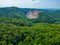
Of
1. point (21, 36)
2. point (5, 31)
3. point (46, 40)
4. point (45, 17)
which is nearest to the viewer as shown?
point (46, 40)

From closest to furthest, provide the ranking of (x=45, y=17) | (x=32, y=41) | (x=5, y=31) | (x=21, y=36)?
(x=32, y=41)
(x=21, y=36)
(x=5, y=31)
(x=45, y=17)

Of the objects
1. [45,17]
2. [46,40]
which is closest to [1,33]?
[46,40]

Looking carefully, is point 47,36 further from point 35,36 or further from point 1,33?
point 1,33

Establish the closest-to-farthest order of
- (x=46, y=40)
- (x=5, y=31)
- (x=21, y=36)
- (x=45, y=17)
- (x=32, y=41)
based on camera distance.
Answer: (x=46, y=40) < (x=32, y=41) < (x=21, y=36) < (x=5, y=31) < (x=45, y=17)

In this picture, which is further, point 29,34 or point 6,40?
point 29,34

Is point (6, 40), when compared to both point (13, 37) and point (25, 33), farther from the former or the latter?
point (25, 33)

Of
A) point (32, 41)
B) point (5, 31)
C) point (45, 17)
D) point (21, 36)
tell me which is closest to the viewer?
point (32, 41)

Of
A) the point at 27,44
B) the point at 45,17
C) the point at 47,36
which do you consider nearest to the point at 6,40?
the point at 27,44

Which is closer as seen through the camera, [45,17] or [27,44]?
[27,44]
